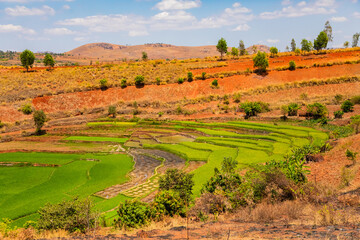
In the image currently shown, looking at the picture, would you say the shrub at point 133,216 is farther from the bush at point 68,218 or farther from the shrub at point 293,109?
the shrub at point 293,109

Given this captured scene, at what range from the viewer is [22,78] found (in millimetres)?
61938

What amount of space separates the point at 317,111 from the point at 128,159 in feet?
102

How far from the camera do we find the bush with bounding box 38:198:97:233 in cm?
1316

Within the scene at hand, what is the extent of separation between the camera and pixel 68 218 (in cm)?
1352

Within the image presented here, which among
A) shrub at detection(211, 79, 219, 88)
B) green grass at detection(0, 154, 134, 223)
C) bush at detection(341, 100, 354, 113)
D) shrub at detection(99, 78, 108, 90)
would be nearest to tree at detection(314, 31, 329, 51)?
shrub at detection(211, 79, 219, 88)

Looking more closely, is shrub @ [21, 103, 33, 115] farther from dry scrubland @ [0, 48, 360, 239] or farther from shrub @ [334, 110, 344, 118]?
shrub @ [334, 110, 344, 118]

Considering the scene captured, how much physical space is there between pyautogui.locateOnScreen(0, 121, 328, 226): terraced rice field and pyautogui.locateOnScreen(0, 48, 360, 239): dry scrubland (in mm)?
148

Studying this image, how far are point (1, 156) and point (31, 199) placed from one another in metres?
14.0

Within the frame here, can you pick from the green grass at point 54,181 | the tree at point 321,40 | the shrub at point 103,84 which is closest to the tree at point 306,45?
the tree at point 321,40

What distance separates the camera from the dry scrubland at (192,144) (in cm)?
1232

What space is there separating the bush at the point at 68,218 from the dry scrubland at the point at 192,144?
0.90 meters

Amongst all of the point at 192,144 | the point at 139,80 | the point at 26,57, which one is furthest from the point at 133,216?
the point at 26,57

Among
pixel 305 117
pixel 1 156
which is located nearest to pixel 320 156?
pixel 305 117

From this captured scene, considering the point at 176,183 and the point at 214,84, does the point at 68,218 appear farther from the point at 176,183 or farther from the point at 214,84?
the point at 214,84
